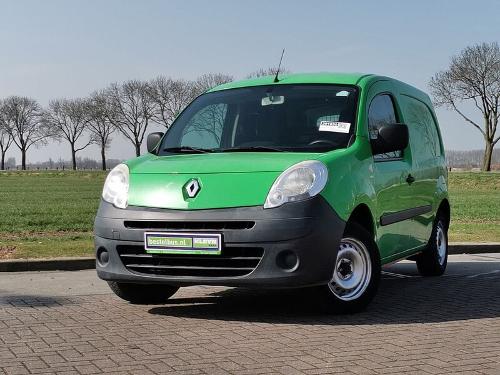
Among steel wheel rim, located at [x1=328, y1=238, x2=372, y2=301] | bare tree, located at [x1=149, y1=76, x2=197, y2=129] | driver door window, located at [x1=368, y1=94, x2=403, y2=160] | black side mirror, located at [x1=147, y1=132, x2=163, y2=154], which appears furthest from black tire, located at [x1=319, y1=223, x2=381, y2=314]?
bare tree, located at [x1=149, y1=76, x2=197, y2=129]

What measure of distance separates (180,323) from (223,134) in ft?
6.09

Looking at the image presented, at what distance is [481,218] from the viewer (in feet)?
60.3

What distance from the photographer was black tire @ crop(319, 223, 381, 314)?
5679 mm

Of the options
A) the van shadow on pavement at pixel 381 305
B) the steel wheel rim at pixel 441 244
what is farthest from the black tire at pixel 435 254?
the van shadow on pavement at pixel 381 305

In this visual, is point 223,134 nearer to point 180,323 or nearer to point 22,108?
point 180,323

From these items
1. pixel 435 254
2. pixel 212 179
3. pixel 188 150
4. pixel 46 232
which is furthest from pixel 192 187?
pixel 46 232

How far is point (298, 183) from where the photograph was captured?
5.34m

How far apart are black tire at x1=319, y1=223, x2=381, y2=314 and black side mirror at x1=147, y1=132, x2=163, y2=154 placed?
2.09 metres

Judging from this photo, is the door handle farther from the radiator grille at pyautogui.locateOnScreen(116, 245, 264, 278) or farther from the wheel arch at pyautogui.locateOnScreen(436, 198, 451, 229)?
the radiator grille at pyautogui.locateOnScreen(116, 245, 264, 278)

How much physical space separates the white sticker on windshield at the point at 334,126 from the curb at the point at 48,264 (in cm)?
420

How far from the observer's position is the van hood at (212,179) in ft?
17.4

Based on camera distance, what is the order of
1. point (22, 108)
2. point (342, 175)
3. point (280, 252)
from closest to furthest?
point (280, 252), point (342, 175), point (22, 108)

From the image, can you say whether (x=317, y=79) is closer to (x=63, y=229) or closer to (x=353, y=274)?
(x=353, y=274)

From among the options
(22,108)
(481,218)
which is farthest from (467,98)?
(22,108)
